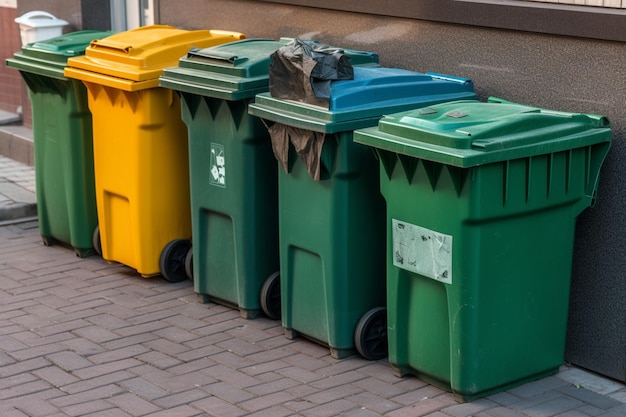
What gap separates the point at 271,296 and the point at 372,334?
2.55ft

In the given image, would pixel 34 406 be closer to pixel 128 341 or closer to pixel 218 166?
pixel 128 341

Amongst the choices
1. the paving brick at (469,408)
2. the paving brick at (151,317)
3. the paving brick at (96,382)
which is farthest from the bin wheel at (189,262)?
the paving brick at (469,408)

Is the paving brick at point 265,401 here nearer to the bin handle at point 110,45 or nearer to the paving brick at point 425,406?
the paving brick at point 425,406

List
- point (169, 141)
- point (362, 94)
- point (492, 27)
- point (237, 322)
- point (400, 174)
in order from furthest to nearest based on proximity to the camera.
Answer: point (169, 141) → point (237, 322) → point (492, 27) → point (362, 94) → point (400, 174)

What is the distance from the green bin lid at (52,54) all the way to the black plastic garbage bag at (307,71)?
2.01m

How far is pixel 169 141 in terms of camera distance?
6.63 meters

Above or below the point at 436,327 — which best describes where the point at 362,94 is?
above

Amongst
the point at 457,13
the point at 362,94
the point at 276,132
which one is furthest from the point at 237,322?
the point at 457,13

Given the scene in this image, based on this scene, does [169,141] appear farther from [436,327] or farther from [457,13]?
[436,327]

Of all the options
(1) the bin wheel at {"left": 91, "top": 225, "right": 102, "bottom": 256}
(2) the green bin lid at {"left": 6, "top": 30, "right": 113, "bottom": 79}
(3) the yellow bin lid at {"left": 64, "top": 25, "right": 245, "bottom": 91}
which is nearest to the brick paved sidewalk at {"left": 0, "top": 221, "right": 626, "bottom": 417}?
(1) the bin wheel at {"left": 91, "top": 225, "right": 102, "bottom": 256}

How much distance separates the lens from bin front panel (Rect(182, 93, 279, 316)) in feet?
19.4

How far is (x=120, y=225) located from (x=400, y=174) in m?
2.49

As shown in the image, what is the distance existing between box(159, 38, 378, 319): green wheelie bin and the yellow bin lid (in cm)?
25

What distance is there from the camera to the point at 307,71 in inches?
210
